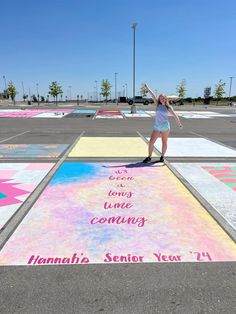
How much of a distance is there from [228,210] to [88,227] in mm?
2041

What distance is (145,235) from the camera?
3.71m

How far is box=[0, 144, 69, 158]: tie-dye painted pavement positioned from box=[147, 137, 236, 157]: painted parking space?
122 inches

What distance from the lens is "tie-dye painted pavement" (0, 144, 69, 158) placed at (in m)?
8.50

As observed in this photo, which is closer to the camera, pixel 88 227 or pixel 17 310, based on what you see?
pixel 17 310

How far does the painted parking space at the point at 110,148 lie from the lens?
8.77 meters

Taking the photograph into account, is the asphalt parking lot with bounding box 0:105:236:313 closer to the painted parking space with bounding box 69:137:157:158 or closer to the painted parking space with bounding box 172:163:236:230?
the painted parking space with bounding box 172:163:236:230

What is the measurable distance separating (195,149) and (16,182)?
589 centimetres

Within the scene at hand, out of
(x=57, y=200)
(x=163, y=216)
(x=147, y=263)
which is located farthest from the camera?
(x=57, y=200)

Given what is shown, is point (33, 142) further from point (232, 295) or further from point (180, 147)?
point (232, 295)

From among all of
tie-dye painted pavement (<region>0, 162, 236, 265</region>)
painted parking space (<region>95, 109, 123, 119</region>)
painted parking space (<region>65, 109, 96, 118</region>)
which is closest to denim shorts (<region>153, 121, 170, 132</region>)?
tie-dye painted pavement (<region>0, 162, 236, 265</region>)

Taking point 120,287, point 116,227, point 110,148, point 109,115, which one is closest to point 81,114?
point 109,115

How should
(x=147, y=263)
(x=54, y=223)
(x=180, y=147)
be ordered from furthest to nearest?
(x=180, y=147) < (x=54, y=223) < (x=147, y=263)

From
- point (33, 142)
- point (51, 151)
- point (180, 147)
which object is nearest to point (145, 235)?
point (51, 151)

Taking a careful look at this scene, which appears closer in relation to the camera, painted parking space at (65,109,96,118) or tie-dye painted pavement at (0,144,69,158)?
tie-dye painted pavement at (0,144,69,158)
